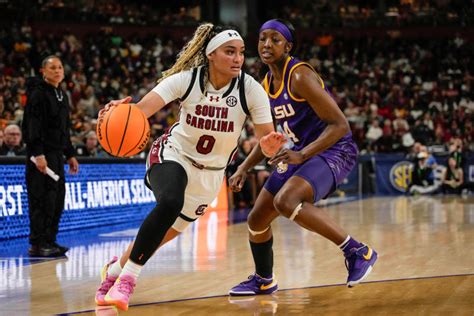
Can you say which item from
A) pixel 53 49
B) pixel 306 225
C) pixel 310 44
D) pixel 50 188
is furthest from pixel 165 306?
pixel 310 44

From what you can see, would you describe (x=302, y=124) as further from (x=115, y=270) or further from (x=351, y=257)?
(x=115, y=270)

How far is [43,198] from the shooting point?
7.72 m

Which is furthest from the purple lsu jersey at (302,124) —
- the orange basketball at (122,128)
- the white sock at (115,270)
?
the white sock at (115,270)

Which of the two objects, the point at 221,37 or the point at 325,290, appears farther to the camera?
the point at 325,290

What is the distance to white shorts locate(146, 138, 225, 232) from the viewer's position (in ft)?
16.4

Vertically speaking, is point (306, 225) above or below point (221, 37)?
below

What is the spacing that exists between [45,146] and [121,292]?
3.45 metres

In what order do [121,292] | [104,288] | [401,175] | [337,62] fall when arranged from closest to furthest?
[121,292], [104,288], [401,175], [337,62]

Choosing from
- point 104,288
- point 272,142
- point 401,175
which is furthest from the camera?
point 401,175

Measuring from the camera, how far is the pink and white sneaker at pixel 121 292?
4.55 m

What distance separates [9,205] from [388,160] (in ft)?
44.0

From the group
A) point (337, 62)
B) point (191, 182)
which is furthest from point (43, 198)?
point (337, 62)

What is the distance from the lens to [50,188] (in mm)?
7730

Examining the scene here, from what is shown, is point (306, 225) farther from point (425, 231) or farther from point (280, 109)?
point (425, 231)
